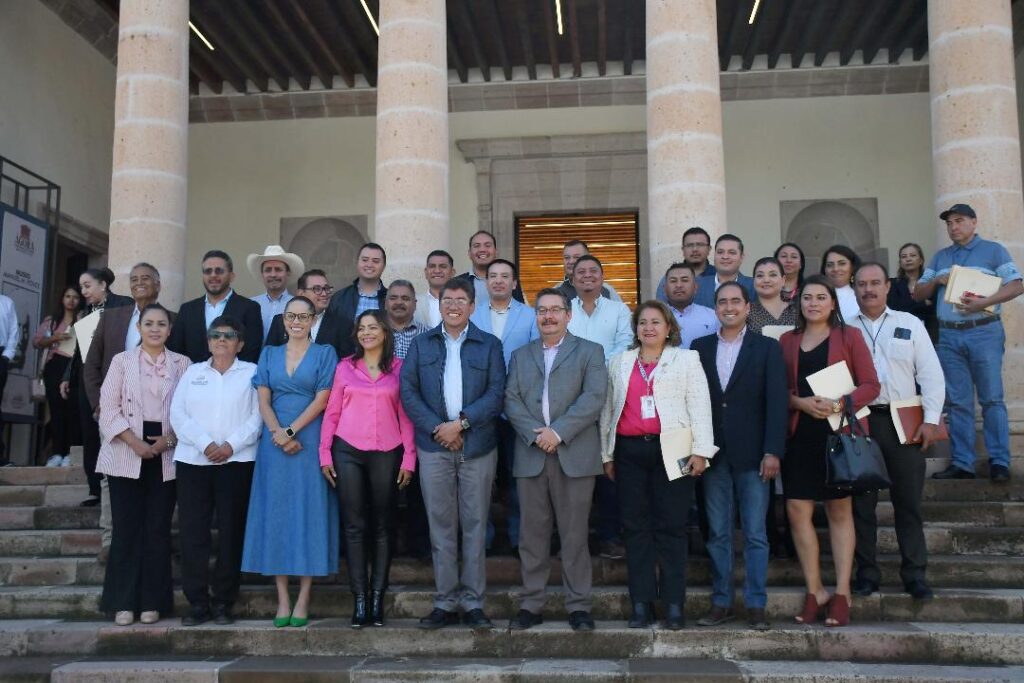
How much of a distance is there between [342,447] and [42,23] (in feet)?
31.9

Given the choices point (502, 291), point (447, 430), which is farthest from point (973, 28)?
point (447, 430)

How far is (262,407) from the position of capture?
6.01 m

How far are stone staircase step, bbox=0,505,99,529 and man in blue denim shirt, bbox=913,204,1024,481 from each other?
6260 mm

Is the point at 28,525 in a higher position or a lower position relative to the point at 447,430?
lower

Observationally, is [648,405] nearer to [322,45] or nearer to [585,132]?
[585,132]

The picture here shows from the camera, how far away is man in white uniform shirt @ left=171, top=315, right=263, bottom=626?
5938 millimetres

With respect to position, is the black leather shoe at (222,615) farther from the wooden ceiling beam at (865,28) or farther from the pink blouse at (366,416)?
the wooden ceiling beam at (865,28)

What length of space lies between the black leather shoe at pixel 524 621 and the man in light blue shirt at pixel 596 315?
5.97ft

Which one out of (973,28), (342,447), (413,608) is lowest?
(413,608)

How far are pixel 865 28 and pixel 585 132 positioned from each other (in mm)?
3844

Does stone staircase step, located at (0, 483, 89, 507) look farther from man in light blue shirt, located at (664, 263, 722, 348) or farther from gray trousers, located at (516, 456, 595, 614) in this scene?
man in light blue shirt, located at (664, 263, 722, 348)

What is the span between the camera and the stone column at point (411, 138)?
884 centimetres

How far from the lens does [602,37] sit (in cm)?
1310

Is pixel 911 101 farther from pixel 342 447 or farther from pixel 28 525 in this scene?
pixel 28 525
